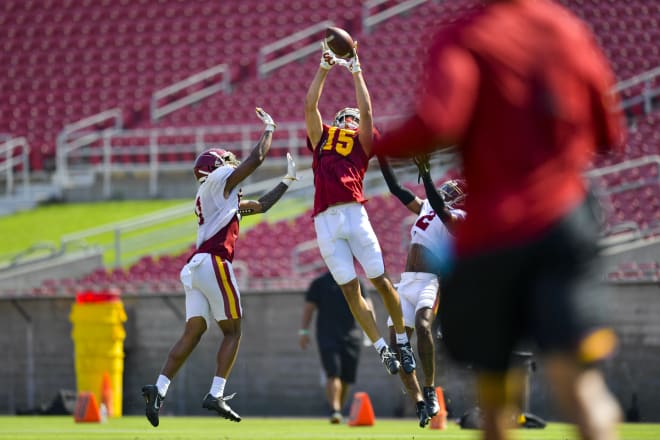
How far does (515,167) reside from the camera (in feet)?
14.9

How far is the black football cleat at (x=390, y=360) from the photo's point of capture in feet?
32.6

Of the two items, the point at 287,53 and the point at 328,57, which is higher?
the point at 287,53

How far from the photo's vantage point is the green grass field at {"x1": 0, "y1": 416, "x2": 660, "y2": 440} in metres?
11.4

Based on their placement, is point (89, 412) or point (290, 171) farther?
point (89, 412)

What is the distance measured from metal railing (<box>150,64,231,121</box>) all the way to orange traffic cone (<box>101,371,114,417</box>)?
477 inches

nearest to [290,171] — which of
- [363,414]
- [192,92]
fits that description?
[363,414]

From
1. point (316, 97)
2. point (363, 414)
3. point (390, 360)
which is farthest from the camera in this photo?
point (363, 414)

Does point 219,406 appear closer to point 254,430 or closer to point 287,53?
point 254,430

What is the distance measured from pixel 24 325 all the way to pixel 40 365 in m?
0.61

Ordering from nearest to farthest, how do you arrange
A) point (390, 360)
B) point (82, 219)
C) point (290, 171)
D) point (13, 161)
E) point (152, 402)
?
point (390, 360)
point (152, 402)
point (290, 171)
point (82, 219)
point (13, 161)

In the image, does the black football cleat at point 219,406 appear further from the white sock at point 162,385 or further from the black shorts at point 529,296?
the black shorts at point 529,296

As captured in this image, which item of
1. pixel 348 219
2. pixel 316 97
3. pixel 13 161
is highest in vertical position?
pixel 13 161

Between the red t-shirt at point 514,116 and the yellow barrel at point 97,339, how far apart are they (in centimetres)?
1247

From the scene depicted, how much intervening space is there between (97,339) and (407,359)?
7469mm
